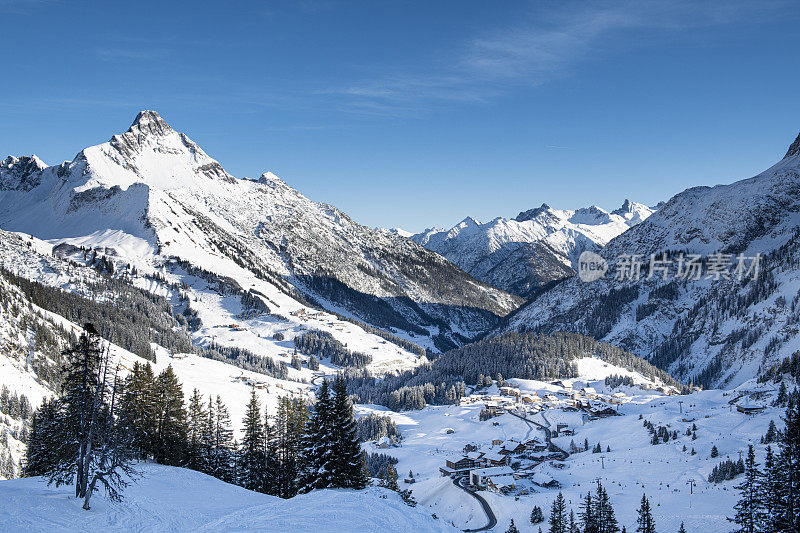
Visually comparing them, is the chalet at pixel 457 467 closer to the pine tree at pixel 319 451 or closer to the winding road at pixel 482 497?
the winding road at pixel 482 497

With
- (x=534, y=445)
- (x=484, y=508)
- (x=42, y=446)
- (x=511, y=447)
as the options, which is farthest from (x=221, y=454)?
(x=534, y=445)

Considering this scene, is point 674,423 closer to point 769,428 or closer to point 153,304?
point 769,428

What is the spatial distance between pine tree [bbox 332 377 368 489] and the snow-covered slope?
6.04m

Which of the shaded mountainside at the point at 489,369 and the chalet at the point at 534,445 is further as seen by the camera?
the shaded mountainside at the point at 489,369

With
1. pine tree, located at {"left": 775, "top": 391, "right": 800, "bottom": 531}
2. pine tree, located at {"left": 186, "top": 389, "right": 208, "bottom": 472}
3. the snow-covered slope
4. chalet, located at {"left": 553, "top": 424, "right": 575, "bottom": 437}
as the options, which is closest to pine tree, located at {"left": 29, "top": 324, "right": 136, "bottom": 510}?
the snow-covered slope

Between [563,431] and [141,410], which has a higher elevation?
[141,410]

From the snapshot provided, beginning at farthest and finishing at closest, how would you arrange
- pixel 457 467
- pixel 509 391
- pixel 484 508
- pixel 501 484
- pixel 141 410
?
pixel 509 391 < pixel 457 467 < pixel 501 484 < pixel 484 508 < pixel 141 410

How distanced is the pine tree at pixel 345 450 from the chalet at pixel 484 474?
43.0m

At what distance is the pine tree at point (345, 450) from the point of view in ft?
145

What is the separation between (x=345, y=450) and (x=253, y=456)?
1804 centimetres

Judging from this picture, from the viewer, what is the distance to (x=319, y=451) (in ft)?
148

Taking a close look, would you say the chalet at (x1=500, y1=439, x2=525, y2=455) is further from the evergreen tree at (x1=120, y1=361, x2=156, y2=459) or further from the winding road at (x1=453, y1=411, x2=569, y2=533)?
the evergreen tree at (x1=120, y1=361, x2=156, y2=459)

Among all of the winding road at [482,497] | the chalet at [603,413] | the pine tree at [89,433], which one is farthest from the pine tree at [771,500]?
the chalet at [603,413]

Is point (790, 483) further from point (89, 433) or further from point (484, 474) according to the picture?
point (484, 474)
